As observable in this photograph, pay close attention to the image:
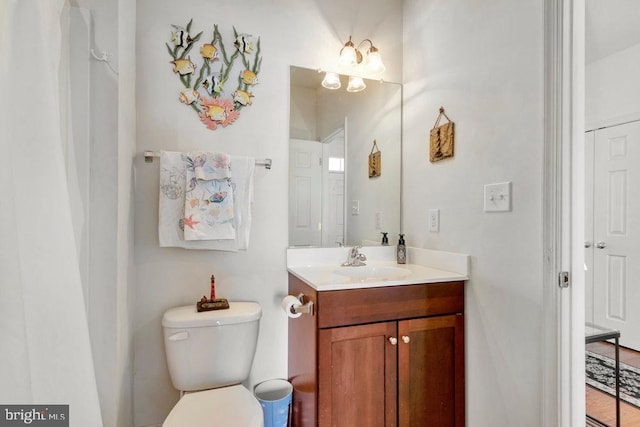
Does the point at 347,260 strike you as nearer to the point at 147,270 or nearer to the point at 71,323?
the point at 147,270

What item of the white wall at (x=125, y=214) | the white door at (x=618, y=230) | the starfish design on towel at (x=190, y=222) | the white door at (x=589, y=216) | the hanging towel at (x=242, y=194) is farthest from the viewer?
the white door at (x=589, y=216)

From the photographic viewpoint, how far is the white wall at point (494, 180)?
121 cm

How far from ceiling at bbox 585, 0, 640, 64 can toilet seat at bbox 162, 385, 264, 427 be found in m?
2.97

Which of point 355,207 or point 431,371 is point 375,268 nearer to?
point 355,207

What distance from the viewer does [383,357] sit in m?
1.37

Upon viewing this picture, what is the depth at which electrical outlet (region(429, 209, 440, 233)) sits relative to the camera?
171 centimetres

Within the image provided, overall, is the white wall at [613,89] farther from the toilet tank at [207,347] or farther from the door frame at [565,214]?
the toilet tank at [207,347]

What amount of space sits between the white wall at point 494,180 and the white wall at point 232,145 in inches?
25.0

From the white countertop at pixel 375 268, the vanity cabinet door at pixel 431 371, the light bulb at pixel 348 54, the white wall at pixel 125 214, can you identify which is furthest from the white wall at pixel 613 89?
the white wall at pixel 125 214

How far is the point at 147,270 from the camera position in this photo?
158cm

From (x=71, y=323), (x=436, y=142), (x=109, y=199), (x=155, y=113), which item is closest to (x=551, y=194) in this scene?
(x=436, y=142)

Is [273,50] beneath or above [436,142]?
above

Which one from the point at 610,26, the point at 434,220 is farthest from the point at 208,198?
the point at 610,26

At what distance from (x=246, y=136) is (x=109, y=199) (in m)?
0.75
